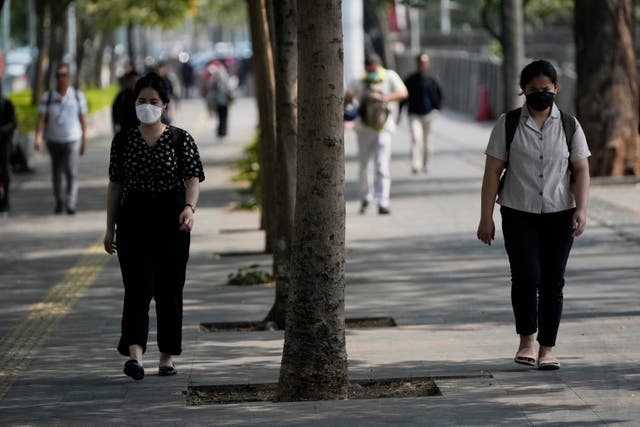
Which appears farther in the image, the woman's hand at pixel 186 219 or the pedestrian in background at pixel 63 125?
the pedestrian in background at pixel 63 125

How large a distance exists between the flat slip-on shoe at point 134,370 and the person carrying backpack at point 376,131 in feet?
30.0

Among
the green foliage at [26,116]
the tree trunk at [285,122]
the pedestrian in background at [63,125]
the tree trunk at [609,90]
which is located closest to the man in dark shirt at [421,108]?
the tree trunk at [609,90]

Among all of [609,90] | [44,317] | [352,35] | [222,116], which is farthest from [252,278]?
[352,35]

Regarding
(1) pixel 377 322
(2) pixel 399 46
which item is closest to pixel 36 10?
(1) pixel 377 322

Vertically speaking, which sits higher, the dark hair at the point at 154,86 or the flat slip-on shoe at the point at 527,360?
the dark hair at the point at 154,86

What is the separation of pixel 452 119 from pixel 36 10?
34.5ft

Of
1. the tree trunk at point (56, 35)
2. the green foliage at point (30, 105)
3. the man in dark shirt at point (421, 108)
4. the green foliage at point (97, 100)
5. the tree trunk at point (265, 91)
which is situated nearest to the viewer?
the tree trunk at point (265, 91)

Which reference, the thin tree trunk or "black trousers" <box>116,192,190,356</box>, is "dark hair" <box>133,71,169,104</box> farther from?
the thin tree trunk

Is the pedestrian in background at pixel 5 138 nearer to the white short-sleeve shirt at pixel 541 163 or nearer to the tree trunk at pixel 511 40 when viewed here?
the tree trunk at pixel 511 40

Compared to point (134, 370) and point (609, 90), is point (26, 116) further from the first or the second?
point (134, 370)

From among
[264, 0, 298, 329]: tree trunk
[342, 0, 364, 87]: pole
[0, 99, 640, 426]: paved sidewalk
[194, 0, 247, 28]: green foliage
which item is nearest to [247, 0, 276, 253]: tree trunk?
[0, 99, 640, 426]: paved sidewalk

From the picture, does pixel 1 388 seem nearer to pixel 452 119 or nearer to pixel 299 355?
pixel 299 355

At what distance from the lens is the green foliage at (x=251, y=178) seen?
19312 millimetres

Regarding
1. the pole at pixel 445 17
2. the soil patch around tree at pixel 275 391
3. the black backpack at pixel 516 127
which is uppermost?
the black backpack at pixel 516 127
